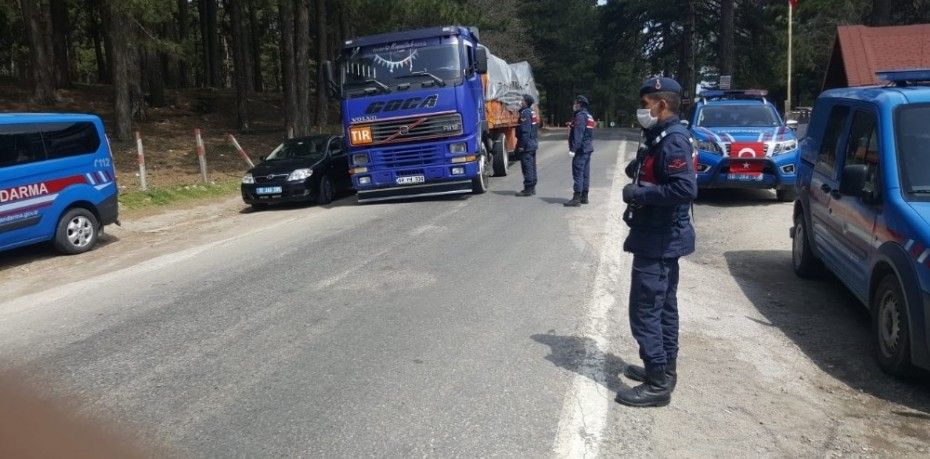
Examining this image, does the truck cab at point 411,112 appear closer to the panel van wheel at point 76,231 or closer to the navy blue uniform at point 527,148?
the navy blue uniform at point 527,148

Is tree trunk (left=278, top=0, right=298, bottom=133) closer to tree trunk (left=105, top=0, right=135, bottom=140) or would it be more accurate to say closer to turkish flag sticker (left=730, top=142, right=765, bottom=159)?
tree trunk (left=105, top=0, right=135, bottom=140)

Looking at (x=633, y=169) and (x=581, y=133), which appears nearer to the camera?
(x=633, y=169)

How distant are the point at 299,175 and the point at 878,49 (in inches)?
565

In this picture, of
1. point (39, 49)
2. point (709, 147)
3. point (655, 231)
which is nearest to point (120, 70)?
point (39, 49)

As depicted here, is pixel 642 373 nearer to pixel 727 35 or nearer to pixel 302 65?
pixel 302 65

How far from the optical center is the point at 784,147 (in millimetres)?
11797

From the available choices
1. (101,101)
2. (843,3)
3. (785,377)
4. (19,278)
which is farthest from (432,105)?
(843,3)

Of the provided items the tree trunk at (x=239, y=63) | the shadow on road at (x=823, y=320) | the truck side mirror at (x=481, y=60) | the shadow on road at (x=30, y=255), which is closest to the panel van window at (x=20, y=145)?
the shadow on road at (x=30, y=255)

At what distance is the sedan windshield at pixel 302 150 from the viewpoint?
1513cm

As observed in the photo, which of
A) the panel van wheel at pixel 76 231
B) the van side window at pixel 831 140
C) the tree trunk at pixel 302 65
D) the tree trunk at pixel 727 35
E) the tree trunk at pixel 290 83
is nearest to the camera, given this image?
the van side window at pixel 831 140

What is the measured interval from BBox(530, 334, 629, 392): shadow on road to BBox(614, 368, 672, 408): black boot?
20cm

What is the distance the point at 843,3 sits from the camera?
29.4 m

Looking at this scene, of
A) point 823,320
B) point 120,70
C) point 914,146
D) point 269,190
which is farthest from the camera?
point 120,70

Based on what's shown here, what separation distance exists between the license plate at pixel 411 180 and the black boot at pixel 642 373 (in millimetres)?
8684
